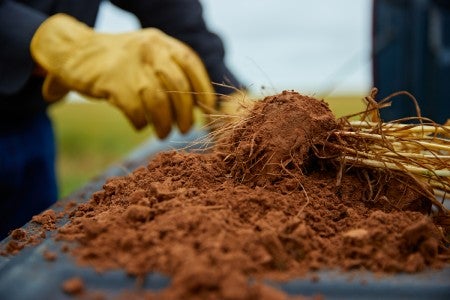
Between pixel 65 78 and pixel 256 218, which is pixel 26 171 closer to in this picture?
pixel 65 78

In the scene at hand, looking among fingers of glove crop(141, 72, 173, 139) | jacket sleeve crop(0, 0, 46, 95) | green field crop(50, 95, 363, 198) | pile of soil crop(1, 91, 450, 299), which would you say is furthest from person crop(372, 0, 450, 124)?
pile of soil crop(1, 91, 450, 299)

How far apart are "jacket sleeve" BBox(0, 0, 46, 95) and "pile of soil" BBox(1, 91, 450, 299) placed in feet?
→ 2.28

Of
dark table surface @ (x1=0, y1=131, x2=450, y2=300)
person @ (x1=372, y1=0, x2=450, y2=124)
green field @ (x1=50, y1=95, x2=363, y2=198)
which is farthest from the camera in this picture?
green field @ (x1=50, y1=95, x2=363, y2=198)

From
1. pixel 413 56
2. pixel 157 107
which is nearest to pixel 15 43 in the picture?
pixel 157 107

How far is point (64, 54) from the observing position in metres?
1.62

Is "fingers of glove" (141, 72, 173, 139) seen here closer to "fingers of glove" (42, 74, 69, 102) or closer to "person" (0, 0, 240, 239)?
"person" (0, 0, 240, 239)

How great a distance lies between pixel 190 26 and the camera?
2279mm

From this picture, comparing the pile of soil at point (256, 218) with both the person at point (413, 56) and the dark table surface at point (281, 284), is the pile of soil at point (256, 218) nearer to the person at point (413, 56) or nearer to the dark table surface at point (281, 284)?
the dark table surface at point (281, 284)

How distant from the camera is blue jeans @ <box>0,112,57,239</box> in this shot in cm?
194

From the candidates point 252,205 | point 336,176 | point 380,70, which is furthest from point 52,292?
point 380,70

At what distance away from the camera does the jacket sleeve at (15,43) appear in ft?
5.33

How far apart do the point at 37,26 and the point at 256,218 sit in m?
1.09

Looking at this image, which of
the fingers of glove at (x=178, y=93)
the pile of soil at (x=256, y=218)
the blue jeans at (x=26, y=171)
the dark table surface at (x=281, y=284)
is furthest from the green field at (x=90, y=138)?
the dark table surface at (x=281, y=284)

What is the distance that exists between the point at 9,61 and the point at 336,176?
1070 mm
